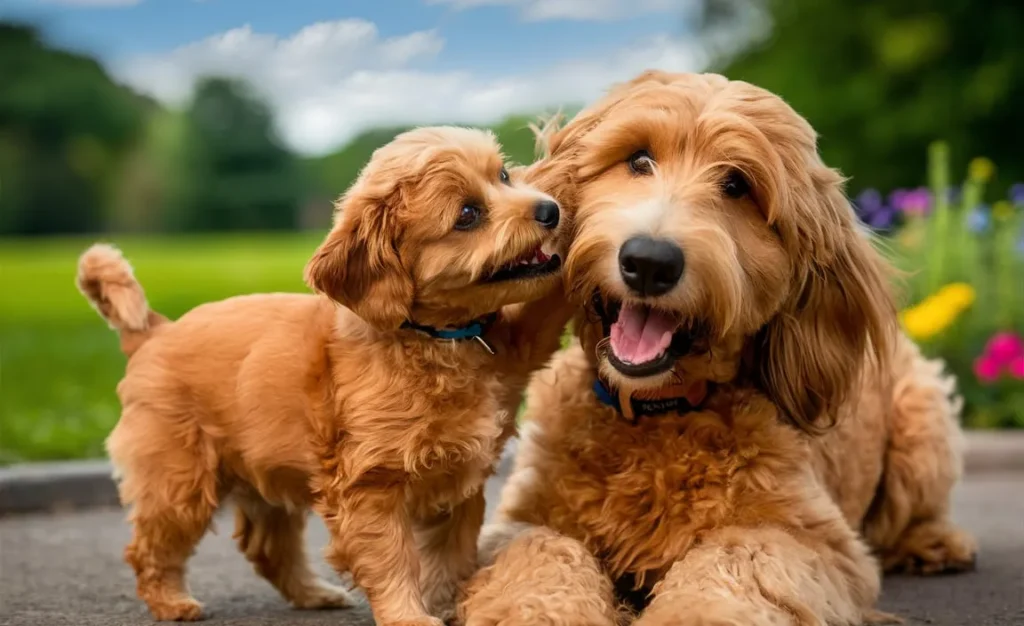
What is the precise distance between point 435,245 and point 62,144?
45.5 meters

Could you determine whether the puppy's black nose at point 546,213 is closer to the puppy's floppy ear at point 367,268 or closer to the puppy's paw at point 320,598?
the puppy's floppy ear at point 367,268

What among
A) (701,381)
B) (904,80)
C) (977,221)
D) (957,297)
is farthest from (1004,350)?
(904,80)

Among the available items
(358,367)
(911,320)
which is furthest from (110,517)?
(911,320)

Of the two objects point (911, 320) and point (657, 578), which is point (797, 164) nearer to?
point (657, 578)

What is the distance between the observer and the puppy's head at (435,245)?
3809 millimetres

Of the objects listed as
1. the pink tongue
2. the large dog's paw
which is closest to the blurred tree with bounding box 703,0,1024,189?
the large dog's paw

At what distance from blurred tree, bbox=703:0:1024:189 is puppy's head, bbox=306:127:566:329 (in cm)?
1742

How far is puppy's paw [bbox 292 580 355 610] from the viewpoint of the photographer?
4730mm

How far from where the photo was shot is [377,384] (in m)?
3.85

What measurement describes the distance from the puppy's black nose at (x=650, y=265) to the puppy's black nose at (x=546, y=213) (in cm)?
28

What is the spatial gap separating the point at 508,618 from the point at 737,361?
1194 mm

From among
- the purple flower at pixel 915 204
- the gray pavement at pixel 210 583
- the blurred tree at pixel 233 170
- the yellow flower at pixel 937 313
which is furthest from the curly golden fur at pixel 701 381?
the blurred tree at pixel 233 170

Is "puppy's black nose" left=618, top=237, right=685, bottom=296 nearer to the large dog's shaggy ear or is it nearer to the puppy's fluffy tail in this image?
the large dog's shaggy ear

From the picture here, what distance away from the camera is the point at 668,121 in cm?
403
